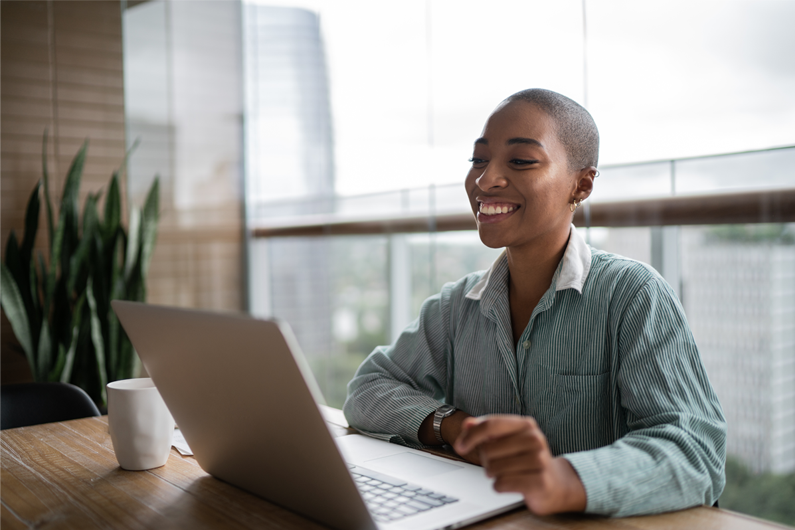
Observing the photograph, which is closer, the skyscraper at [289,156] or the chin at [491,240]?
the chin at [491,240]

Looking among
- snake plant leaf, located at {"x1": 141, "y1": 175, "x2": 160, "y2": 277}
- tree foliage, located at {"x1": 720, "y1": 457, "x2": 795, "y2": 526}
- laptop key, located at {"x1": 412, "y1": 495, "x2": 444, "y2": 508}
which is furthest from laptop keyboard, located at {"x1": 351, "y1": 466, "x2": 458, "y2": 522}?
snake plant leaf, located at {"x1": 141, "y1": 175, "x2": 160, "y2": 277}

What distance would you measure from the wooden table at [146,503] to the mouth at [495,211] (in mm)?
598

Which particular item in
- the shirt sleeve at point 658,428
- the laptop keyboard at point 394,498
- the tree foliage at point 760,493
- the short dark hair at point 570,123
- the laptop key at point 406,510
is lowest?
the tree foliage at point 760,493

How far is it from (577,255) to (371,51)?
233 cm

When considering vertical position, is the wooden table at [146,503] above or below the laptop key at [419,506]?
below

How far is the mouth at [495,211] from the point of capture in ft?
4.22

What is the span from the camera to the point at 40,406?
1.77 meters

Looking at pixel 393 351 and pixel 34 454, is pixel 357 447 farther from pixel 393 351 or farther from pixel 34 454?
pixel 34 454

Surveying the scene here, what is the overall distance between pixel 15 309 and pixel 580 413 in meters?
2.80

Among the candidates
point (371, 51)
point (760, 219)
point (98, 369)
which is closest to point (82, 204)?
point (98, 369)

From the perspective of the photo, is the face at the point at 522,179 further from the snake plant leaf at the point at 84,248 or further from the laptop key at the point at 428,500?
the snake plant leaf at the point at 84,248

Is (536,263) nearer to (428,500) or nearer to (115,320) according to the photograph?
(428,500)

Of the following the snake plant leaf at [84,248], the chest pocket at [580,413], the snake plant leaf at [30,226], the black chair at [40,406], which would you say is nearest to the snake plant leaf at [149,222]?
the snake plant leaf at [84,248]

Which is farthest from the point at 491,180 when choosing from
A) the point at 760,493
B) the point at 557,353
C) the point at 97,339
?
the point at 97,339
